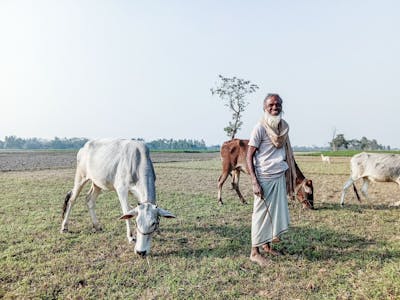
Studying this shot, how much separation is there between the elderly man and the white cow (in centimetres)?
566

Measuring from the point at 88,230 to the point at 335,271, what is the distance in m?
4.98

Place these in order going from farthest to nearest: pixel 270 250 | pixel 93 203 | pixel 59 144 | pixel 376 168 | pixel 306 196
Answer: pixel 59 144 → pixel 376 168 → pixel 306 196 → pixel 93 203 → pixel 270 250

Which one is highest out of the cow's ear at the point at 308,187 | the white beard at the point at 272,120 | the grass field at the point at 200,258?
the white beard at the point at 272,120

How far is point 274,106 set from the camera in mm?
4668

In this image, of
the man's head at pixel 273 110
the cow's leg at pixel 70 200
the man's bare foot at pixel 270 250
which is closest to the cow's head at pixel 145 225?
the man's bare foot at pixel 270 250

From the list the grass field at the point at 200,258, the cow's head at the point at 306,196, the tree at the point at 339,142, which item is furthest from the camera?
the tree at the point at 339,142

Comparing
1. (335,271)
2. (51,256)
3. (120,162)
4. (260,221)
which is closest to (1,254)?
(51,256)

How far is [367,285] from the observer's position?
155 inches

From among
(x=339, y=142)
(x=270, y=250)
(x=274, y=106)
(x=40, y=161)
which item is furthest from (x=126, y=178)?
(x=339, y=142)

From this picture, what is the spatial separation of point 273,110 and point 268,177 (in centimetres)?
107

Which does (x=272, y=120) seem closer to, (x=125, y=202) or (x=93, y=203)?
(x=125, y=202)

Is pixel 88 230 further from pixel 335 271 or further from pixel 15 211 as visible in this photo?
pixel 335 271

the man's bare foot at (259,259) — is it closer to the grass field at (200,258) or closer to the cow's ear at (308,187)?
the grass field at (200,258)

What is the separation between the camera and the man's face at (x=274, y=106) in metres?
4.66
